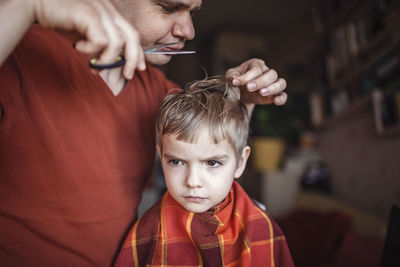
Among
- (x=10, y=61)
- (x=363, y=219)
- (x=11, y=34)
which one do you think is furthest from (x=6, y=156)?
(x=363, y=219)

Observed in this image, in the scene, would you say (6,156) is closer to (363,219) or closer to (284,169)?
(363,219)

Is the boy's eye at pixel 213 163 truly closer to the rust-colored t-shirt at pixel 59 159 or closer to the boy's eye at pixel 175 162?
the boy's eye at pixel 175 162

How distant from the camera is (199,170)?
791 millimetres

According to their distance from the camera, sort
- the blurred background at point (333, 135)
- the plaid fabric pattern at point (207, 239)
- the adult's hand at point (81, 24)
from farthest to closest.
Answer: the blurred background at point (333, 135)
the plaid fabric pattern at point (207, 239)
the adult's hand at point (81, 24)

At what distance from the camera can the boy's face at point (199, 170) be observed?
79cm

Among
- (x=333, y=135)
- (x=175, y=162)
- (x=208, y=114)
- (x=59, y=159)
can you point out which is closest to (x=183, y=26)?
(x=208, y=114)

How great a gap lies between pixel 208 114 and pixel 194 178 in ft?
0.66

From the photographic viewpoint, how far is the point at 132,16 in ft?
2.64

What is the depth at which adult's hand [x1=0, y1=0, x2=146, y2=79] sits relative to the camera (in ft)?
1.54

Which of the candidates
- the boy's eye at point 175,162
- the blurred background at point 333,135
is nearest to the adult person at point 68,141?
the boy's eye at point 175,162

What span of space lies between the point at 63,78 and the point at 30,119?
0.15 m

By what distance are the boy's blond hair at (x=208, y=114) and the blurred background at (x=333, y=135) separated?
0.21 meters

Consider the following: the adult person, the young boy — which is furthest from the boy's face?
the adult person

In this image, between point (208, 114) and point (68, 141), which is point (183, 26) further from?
point (68, 141)
